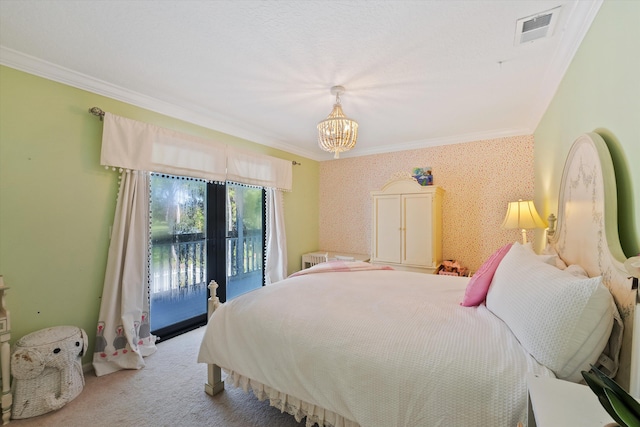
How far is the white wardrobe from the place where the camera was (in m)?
3.42

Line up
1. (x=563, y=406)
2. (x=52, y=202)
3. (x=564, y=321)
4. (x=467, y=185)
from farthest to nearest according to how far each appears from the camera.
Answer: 1. (x=467, y=185)
2. (x=52, y=202)
3. (x=564, y=321)
4. (x=563, y=406)

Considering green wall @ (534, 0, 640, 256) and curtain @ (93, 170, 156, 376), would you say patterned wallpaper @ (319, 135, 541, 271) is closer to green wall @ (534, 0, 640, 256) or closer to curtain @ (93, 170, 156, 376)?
green wall @ (534, 0, 640, 256)

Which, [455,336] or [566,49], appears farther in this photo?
[566,49]

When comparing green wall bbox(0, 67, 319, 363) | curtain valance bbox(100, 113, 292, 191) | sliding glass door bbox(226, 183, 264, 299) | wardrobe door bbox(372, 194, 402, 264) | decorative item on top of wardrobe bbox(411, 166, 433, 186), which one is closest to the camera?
green wall bbox(0, 67, 319, 363)

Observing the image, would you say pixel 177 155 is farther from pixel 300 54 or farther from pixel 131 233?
pixel 300 54

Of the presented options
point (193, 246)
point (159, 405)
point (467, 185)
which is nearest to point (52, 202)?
point (193, 246)

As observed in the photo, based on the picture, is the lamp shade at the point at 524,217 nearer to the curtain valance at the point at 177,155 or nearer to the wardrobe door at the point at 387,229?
the wardrobe door at the point at 387,229

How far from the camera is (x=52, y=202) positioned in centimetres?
207

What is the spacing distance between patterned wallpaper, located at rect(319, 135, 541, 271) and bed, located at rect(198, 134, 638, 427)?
65.1 inches

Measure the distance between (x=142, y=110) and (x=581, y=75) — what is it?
3.50 m

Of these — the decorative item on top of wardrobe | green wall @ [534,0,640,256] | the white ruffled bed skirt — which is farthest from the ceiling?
the white ruffled bed skirt

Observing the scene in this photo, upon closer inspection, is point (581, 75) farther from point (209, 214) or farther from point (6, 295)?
point (6, 295)

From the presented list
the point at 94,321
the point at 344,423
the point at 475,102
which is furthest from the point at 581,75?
the point at 94,321

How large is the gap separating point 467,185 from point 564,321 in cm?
300
